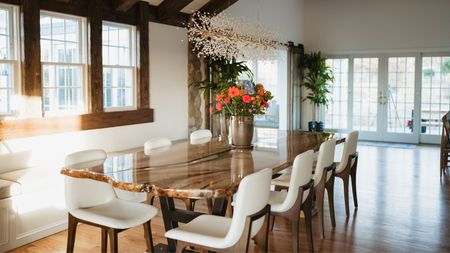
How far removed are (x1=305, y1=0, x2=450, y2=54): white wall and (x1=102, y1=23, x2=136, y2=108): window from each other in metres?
6.05

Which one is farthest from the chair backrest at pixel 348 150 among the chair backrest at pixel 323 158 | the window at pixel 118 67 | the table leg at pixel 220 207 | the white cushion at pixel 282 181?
the window at pixel 118 67

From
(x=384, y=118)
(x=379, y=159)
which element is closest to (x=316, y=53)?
(x=384, y=118)

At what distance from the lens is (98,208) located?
3531mm

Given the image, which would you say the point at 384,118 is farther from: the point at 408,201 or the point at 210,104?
the point at 408,201

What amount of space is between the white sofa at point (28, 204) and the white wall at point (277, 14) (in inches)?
189

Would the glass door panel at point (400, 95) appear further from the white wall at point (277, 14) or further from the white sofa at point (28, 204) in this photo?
the white sofa at point (28, 204)

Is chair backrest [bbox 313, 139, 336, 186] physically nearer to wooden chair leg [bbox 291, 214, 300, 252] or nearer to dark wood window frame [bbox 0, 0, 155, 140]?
wooden chair leg [bbox 291, 214, 300, 252]

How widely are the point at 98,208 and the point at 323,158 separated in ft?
6.35

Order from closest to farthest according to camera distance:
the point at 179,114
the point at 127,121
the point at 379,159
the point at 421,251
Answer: the point at 421,251 < the point at 127,121 < the point at 179,114 < the point at 379,159

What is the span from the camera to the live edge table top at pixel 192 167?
2.81m

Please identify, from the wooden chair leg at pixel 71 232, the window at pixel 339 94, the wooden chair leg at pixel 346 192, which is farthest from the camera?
the window at pixel 339 94

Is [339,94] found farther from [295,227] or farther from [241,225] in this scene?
[241,225]

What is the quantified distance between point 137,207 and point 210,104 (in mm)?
4709

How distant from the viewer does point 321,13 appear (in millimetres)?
11531
